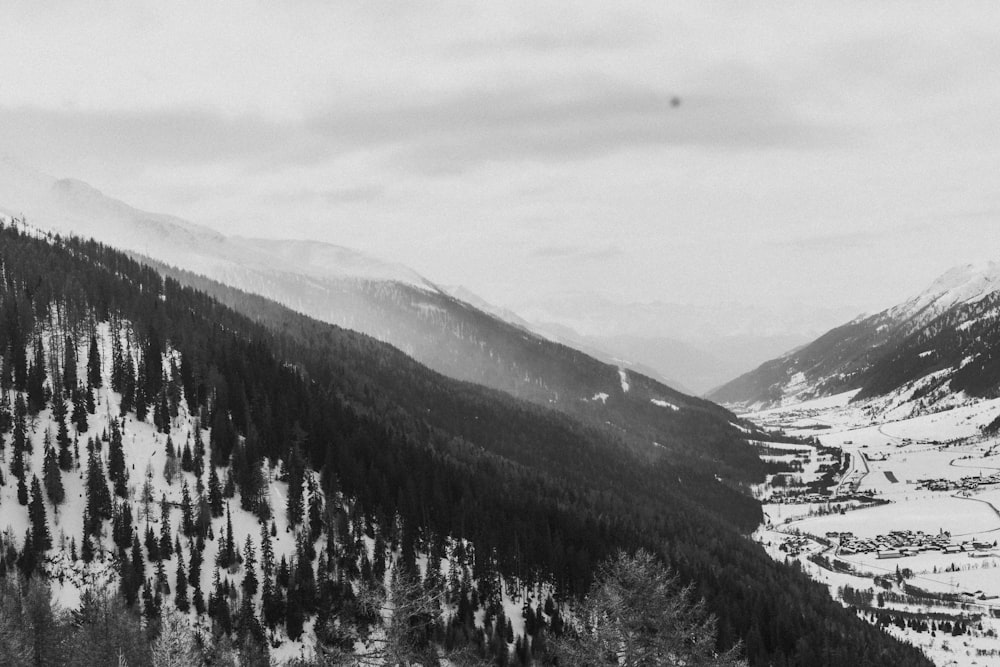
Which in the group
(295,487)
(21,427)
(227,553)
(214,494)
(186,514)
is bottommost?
(227,553)

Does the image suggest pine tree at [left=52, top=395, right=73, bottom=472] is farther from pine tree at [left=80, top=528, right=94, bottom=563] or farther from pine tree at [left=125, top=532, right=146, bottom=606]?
pine tree at [left=125, top=532, right=146, bottom=606]

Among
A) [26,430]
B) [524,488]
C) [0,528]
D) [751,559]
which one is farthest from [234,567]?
[751,559]

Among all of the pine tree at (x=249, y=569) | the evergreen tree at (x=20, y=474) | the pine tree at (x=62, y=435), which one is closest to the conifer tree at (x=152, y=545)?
the pine tree at (x=249, y=569)

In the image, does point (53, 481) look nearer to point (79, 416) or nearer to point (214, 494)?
point (79, 416)

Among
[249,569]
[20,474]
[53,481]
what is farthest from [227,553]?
[20,474]

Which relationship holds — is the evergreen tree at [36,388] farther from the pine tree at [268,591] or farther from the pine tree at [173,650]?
the pine tree at [173,650]

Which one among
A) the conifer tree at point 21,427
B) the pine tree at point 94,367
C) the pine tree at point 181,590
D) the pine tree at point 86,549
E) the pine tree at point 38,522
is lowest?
the pine tree at point 181,590
